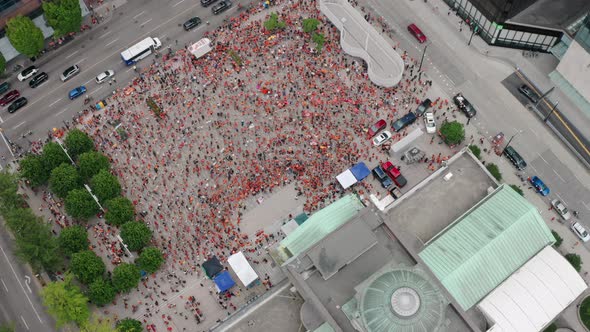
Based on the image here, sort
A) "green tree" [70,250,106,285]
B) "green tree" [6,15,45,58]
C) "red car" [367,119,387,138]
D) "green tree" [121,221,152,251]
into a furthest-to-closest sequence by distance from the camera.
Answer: "green tree" [6,15,45,58]
"red car" [367,119,387,138]
"green tree" [121,221,152,251]
"green tree" [70,250,106,285]

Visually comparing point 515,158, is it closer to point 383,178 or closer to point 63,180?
point 383,178

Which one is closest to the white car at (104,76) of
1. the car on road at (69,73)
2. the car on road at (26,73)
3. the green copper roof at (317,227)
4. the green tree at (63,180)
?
the car on road at (69,73)

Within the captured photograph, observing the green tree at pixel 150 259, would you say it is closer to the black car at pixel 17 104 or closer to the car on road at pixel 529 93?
the black car at pixel 17 104

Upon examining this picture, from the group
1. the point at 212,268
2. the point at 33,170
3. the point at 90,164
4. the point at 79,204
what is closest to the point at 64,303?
the point at 79,204

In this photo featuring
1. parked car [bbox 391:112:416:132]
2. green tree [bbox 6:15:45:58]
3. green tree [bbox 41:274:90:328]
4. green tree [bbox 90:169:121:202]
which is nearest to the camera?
green tree [bbox 41:274:90:328]

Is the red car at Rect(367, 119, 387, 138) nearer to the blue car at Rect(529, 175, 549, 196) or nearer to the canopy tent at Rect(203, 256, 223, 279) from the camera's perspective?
the blue car at Rect(529, 175, 549, 196)

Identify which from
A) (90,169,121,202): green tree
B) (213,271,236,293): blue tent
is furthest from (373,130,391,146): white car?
(90,169,121,202): green tree
